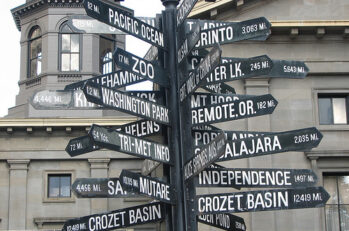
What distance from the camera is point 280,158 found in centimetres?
2336

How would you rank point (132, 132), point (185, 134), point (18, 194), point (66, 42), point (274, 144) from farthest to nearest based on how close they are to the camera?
point (66, 42), point (18, 194), point (132, 132), point (185, 134), point (274, 144)

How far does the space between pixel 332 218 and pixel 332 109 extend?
11.6ft

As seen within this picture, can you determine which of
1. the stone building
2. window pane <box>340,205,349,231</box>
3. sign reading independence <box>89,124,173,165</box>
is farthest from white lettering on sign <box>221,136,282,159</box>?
window pane <box>340,205,349,231</box>

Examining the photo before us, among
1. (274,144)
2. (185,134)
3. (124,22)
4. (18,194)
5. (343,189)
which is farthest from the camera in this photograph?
(18,194)

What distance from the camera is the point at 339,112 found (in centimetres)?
2436

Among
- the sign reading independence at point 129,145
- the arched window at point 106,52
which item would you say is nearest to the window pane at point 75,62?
the arched window at point 106,52

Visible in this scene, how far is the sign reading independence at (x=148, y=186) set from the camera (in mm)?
8391

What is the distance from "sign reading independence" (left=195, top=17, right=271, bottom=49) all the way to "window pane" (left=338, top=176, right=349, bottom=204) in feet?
48.1

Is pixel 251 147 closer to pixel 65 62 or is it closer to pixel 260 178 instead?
pixel 260 178

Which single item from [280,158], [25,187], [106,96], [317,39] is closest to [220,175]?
[106,96]

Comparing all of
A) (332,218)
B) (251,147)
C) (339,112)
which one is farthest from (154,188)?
(339,112)

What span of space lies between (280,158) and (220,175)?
1452 centimetres

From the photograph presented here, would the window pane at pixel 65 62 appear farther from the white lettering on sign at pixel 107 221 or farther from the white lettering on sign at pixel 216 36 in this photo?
the white lettering on sign at pixel 107 221

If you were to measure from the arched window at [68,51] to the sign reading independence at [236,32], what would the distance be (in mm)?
27828
